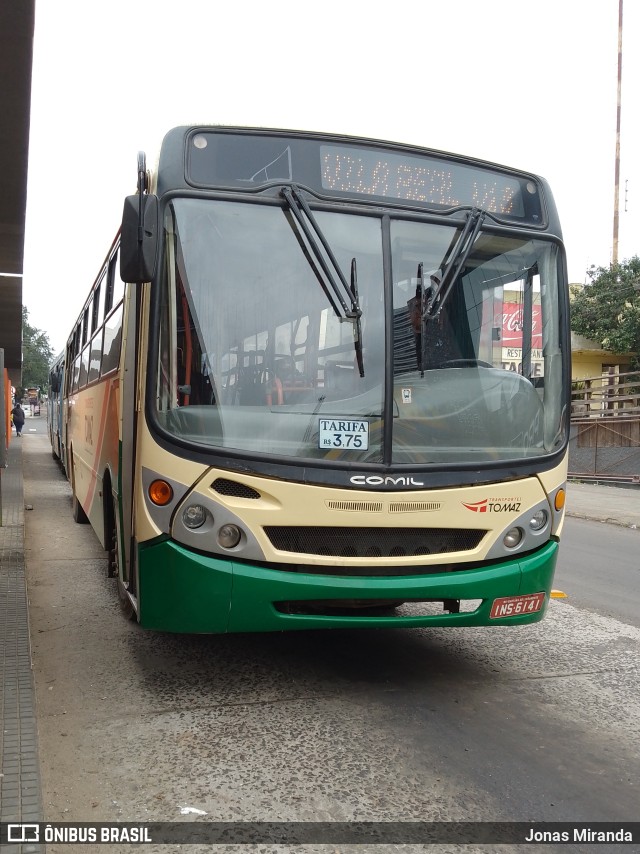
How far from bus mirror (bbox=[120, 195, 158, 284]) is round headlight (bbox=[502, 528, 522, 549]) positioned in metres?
2.53

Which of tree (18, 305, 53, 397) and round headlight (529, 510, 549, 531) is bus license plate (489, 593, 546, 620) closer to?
round headlight (529, 510, 549, 531)

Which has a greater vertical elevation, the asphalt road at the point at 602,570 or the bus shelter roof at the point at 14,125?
the bus shelter roof at the point at 14,125

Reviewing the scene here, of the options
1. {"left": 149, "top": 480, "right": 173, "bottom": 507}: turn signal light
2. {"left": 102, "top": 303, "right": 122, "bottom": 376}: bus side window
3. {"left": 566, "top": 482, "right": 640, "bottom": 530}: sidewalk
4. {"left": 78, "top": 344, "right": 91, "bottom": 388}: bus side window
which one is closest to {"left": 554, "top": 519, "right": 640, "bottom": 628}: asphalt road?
{"left": 566, "top": 482, "right": 640, "bottom": 530}: sidewalk

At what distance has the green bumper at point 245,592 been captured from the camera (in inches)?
176

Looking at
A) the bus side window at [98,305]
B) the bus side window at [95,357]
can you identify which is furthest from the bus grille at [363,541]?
the bus side window at [98,305]

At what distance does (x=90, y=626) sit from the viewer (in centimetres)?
653

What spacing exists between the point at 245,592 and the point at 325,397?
116 centimetres

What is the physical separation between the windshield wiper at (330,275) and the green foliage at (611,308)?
2687cm

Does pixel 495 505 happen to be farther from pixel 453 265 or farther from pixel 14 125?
pixel 14 125

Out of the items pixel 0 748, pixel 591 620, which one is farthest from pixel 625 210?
pixel 0 748

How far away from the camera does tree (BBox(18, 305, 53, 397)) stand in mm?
82081

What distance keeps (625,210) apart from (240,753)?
1251 inches

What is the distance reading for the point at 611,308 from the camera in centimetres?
3106

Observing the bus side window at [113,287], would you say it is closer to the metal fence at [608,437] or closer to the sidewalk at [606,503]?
the sidewalk at [606,503]
